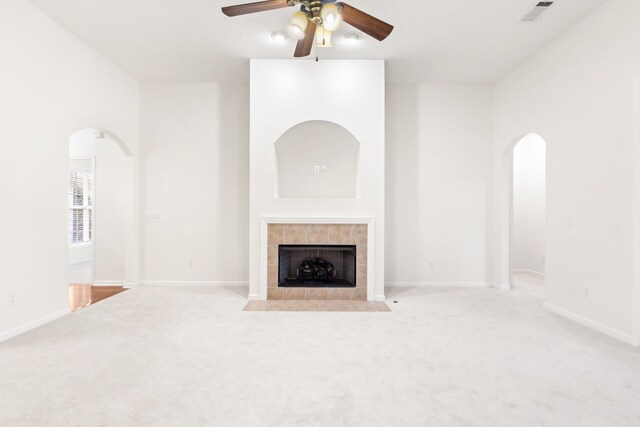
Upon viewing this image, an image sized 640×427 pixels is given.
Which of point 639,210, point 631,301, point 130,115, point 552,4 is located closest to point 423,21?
point 552,4

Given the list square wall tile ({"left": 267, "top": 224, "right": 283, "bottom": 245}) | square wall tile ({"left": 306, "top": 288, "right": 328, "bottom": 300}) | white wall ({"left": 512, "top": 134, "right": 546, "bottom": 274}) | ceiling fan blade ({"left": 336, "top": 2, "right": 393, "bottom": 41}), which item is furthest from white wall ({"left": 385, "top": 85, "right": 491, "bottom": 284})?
ceiling fan blade ({"left": 336, "top": 2, "right": 393, "bottom": 41})

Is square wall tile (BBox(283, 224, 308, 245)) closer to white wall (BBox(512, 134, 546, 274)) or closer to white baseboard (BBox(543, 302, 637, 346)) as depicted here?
white baseboard (BBox(543, 302, 637, 346))

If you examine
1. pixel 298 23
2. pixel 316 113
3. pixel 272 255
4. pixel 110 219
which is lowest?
pixel 272 255

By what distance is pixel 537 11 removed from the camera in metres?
3.19

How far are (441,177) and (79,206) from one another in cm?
743

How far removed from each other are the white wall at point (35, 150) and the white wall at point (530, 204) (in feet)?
23.3

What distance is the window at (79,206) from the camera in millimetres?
6930

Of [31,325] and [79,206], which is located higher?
[79,206]

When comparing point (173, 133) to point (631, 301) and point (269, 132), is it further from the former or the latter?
point (631, 301)

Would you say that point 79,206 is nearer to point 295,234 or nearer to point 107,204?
point 107,204

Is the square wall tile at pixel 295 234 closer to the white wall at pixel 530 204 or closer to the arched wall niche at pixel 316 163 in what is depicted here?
the arched wall niche at pixel 316 163

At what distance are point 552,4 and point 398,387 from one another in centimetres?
369

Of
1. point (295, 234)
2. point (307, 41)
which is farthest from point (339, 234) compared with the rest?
point (307, 41)

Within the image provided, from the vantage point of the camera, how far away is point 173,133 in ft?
16.5
